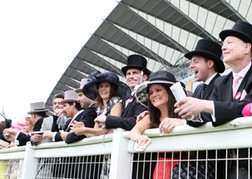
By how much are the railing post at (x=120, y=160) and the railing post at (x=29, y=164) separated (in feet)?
5.05

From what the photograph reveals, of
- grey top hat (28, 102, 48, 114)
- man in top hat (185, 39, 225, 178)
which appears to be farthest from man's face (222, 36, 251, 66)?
grey top hat (28, 102, 48, 114)

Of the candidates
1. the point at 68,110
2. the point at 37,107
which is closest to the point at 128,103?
the point at 68,110

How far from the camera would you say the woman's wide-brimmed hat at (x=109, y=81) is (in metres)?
3.46

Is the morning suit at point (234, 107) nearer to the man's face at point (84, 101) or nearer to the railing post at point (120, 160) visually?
the railing post at point (120, 160)

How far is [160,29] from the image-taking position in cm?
2738

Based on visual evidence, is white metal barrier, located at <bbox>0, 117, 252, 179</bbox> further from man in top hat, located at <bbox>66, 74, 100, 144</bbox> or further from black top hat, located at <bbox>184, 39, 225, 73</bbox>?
black top hat, located at <bbox>184, 39, 225, 73</bbox>

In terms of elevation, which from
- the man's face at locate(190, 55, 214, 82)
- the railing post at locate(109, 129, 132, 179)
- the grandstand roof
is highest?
the grandstand roof

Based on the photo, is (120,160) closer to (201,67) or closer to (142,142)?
(142,142)

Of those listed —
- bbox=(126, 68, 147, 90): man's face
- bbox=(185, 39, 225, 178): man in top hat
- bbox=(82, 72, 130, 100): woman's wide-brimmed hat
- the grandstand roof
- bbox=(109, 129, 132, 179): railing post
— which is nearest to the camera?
bbox=(109, 129, 132, 179): railing post

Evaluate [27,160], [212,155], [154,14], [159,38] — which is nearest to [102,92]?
[27,160]

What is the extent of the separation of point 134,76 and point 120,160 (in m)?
1.75

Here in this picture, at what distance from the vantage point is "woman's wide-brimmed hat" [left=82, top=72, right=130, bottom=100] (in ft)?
11.4

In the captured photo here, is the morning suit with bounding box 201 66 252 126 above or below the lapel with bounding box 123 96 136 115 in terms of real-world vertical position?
below

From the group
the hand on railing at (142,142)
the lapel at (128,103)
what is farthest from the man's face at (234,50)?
the lapel at (128,103)
